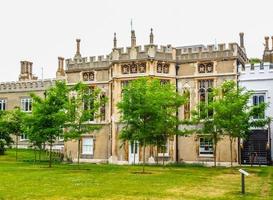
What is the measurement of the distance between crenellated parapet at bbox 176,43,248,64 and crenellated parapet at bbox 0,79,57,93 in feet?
65.2

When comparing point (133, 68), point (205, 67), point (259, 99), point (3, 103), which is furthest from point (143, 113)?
point (3, 103)

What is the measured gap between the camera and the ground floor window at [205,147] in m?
36.5

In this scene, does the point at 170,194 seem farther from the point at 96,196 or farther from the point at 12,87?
the point at 12,87

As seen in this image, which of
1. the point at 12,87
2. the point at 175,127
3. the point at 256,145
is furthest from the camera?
the point at 12,87

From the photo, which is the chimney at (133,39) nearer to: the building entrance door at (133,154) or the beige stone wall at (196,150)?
the building entrance door at (133,154)

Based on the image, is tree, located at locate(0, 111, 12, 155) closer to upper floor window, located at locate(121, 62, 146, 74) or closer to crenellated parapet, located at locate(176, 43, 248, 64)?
upper floor window, located at locate(121, 62, 146, 74)

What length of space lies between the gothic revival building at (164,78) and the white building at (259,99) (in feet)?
2.92

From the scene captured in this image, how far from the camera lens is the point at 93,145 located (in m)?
40.6

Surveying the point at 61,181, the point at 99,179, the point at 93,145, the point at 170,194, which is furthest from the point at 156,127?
the point at 93,145

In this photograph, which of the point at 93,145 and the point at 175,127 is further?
the point at 93,145

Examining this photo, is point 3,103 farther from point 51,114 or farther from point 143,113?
point 143,113

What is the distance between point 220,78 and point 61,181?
2052 cm

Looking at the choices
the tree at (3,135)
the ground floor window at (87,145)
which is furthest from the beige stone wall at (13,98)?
the ground floor window at (87,145)

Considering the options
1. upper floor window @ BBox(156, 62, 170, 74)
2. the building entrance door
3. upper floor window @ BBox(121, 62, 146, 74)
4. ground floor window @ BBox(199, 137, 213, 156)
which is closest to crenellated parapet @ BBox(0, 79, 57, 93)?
upper floor window @ BBox(121, 62, 146, 74)
